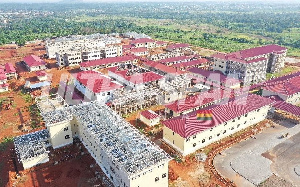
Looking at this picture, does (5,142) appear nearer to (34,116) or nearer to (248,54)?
(34,116)

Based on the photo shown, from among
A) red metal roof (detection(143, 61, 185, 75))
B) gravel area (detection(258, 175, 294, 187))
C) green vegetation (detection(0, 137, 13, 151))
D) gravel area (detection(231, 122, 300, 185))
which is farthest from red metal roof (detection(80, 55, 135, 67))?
gravel area (detection(258, 175, 294, 187))

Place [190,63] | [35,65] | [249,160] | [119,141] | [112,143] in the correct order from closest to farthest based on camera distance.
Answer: [112,143]
[119,141]
[249,160]
[35,65]
[190,63]

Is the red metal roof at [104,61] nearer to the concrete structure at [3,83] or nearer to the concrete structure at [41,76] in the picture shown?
the concrete structure at [41,76]

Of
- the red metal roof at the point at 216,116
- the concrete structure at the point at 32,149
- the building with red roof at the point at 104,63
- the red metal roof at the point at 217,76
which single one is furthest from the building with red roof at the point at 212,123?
the building with red roof at the point at 104,63

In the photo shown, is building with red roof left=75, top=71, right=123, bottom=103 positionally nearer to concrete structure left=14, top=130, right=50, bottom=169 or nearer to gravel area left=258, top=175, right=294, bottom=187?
concrete structure left=14, top=130, right=50, bottom=169

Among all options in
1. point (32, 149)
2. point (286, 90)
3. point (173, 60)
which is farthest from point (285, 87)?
point (32, 149)

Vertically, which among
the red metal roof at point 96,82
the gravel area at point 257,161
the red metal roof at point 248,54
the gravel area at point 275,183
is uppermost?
the red metal roof at point 248,54
